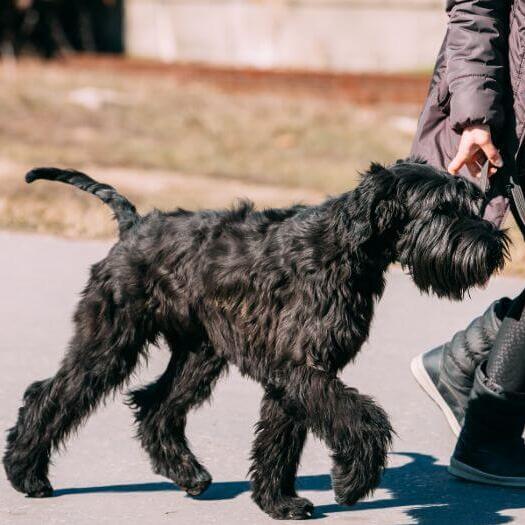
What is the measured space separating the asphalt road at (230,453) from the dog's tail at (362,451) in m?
0.33

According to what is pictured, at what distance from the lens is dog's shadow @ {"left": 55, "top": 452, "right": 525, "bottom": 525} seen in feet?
14.8

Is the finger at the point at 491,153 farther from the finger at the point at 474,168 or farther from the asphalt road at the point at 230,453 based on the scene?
the asphalt road at the point at 230,453

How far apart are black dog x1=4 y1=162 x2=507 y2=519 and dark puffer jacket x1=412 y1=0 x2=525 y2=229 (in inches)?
10.5

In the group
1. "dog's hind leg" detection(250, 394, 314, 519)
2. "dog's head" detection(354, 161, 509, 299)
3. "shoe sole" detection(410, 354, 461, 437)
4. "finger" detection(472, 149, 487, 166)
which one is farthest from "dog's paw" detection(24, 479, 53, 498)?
"finger" detection(472, 149, 487, 166)

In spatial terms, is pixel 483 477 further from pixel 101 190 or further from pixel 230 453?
pixel 101 190

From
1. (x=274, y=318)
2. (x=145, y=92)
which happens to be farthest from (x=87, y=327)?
(x=145, y=92)

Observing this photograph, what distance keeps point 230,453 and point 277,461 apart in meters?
0.85

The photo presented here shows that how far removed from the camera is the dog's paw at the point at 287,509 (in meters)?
4.36

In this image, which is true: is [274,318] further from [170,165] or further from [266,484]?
A: [170,165]

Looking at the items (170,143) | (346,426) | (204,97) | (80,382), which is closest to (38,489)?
(80,382)

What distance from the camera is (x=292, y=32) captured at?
21.8m

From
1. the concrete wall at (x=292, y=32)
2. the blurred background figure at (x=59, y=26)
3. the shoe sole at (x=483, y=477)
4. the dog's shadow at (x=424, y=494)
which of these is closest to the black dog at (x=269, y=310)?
the dog's shadow at (x=424, y=494)

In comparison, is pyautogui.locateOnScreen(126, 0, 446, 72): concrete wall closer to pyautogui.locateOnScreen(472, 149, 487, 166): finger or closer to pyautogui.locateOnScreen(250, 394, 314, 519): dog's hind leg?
pyautogui.locateOnScreen(472, 149, 487, 166): finger

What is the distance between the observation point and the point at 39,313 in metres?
7.31
